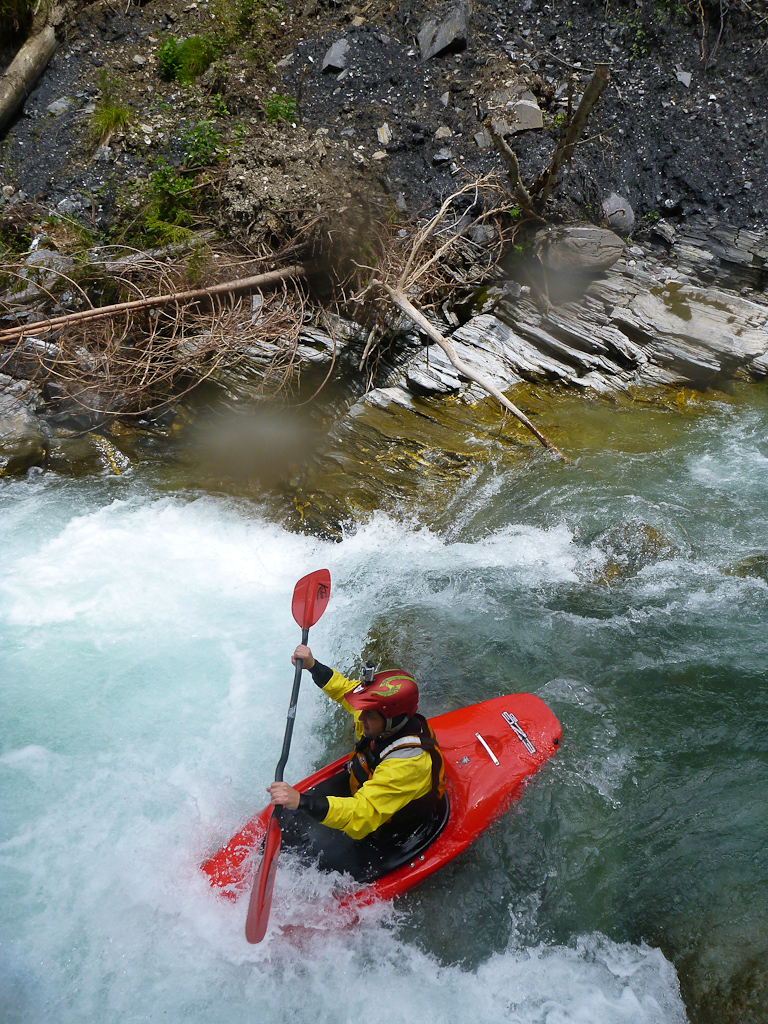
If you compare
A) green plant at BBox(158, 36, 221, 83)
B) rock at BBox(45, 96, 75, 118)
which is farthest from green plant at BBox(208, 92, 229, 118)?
rock at BBox(45, 96, 75, 118)

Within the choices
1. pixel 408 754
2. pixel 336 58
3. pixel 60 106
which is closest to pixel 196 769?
pixel 408 754

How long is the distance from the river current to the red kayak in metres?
0.14

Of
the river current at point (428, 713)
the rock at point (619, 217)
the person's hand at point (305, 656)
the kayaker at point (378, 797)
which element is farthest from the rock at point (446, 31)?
the kayaker at point (378, 797)

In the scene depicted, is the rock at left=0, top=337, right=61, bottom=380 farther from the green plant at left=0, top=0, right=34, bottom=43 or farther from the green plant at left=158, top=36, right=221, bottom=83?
the green plant at left=0, top=0, right=34, bottom=43

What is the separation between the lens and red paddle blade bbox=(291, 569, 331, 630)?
3.55 meters

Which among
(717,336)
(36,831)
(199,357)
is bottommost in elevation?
(36,831)

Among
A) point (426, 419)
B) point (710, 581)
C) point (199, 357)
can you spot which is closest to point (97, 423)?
point (199, 357)

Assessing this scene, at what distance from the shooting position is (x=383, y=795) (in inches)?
101

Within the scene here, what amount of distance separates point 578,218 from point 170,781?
24.2ft

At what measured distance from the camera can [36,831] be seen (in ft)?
10.1

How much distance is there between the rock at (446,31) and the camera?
26.3 ft

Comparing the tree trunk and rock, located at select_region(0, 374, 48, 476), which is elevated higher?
the tree trunk

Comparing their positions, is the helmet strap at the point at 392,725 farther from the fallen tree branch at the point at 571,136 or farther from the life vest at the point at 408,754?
the fallen tree branch at the point at 571,136

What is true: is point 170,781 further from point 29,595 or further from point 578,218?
point 578,218
